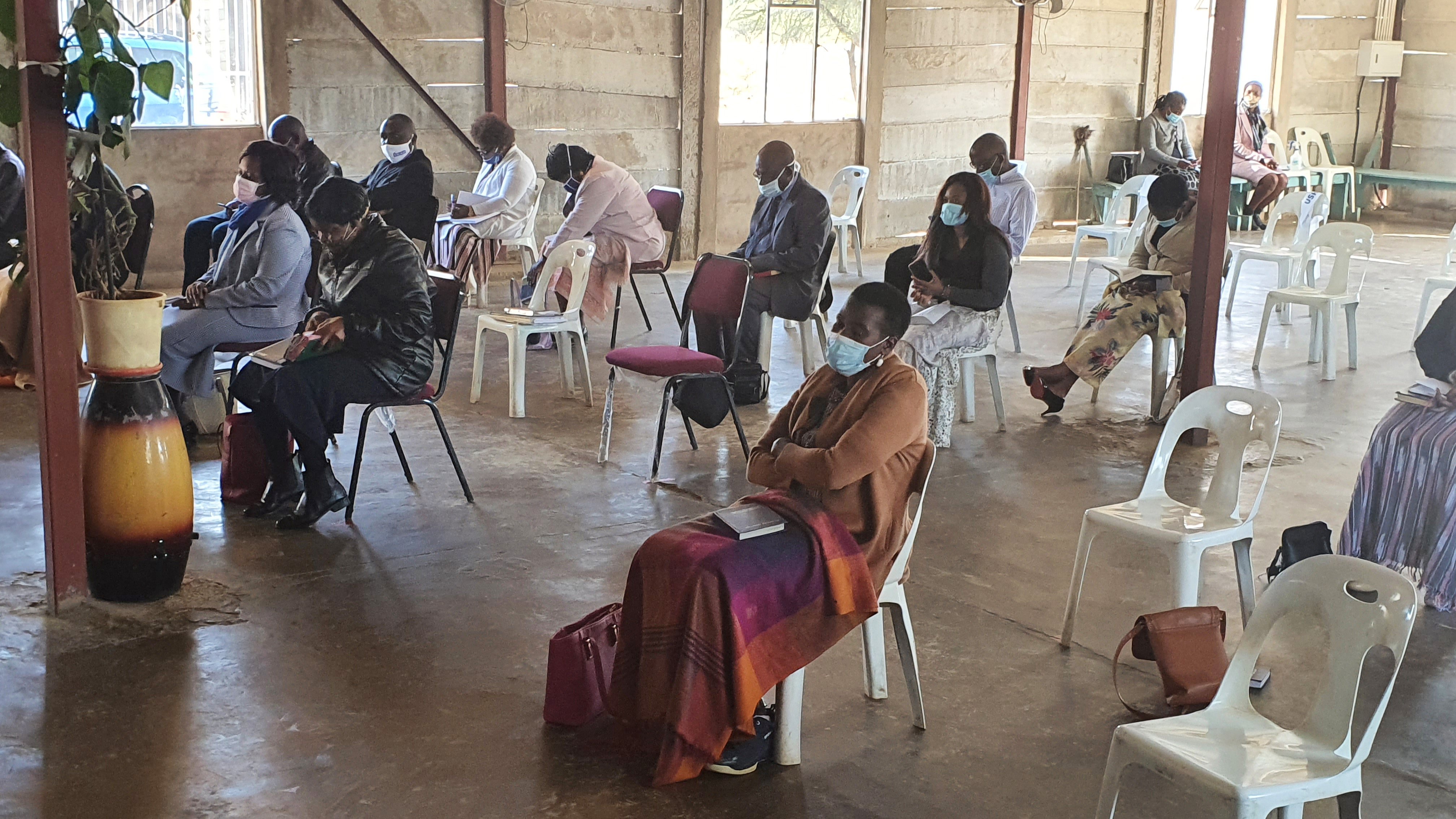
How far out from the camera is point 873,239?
11766mm

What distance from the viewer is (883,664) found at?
11.7ft

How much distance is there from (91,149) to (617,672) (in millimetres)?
→ 2136

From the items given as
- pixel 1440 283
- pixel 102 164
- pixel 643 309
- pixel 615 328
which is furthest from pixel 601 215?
pixel 1440 283

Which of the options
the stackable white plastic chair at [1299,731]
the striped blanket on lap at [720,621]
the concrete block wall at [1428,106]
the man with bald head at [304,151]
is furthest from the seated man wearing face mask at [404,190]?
the concrete block wall at [1428,106]

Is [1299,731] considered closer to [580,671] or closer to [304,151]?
[580,671]

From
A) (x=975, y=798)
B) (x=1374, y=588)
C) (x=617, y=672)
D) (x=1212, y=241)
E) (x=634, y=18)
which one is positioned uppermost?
(x=634, y=18)

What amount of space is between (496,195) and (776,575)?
5632 millimetres

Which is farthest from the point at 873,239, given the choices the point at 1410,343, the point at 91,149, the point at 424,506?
the point at 91,149

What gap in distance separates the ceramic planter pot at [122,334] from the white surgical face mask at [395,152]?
4.04 m

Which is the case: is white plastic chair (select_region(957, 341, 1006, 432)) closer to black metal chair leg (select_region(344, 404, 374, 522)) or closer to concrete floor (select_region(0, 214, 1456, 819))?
concrete floor (select_region(0, 214, 1456, 819))

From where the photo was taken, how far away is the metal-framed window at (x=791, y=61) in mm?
10789

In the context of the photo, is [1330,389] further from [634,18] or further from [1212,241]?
[634,18]

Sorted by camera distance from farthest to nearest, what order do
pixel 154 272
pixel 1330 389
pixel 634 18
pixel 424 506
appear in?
pixel 634 18 < pixel 154 272 < pixel 1330 389 < pixel 424 506

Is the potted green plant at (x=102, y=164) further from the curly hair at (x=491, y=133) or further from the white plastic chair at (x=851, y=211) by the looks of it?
the white plastic chair at (x=851, y=211)
